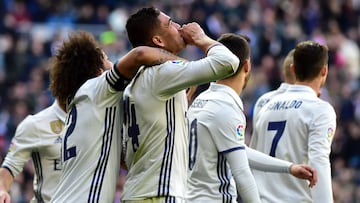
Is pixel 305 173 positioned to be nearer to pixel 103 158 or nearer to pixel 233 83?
pixel 233 83

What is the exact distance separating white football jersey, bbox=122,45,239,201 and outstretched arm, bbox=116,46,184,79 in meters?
0.06

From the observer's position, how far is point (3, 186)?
9.09m

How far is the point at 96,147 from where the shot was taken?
25.1 feet

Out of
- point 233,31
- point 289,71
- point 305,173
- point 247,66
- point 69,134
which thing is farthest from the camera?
point 233,31

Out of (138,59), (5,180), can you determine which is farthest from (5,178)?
(138,59)

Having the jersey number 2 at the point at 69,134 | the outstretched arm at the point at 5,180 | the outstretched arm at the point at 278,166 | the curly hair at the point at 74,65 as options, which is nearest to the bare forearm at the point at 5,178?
the outstretched arm at the point at 5,180

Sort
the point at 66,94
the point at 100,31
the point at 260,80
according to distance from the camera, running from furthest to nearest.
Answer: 1. the point at 100,31
2. the point at 260,80
3. the point at 66,94

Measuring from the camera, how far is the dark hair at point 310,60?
9.35 meters

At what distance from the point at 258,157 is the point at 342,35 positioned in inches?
620

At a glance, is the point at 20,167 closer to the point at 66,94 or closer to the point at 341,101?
the point at 66,94

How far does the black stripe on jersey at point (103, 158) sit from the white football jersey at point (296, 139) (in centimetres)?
186

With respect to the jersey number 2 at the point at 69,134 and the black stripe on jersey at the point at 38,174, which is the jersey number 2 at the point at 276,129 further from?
the jersey number 2 at the point at 69,134

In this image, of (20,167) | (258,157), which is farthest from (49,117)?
(258,157)

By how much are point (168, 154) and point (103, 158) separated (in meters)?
0.44
